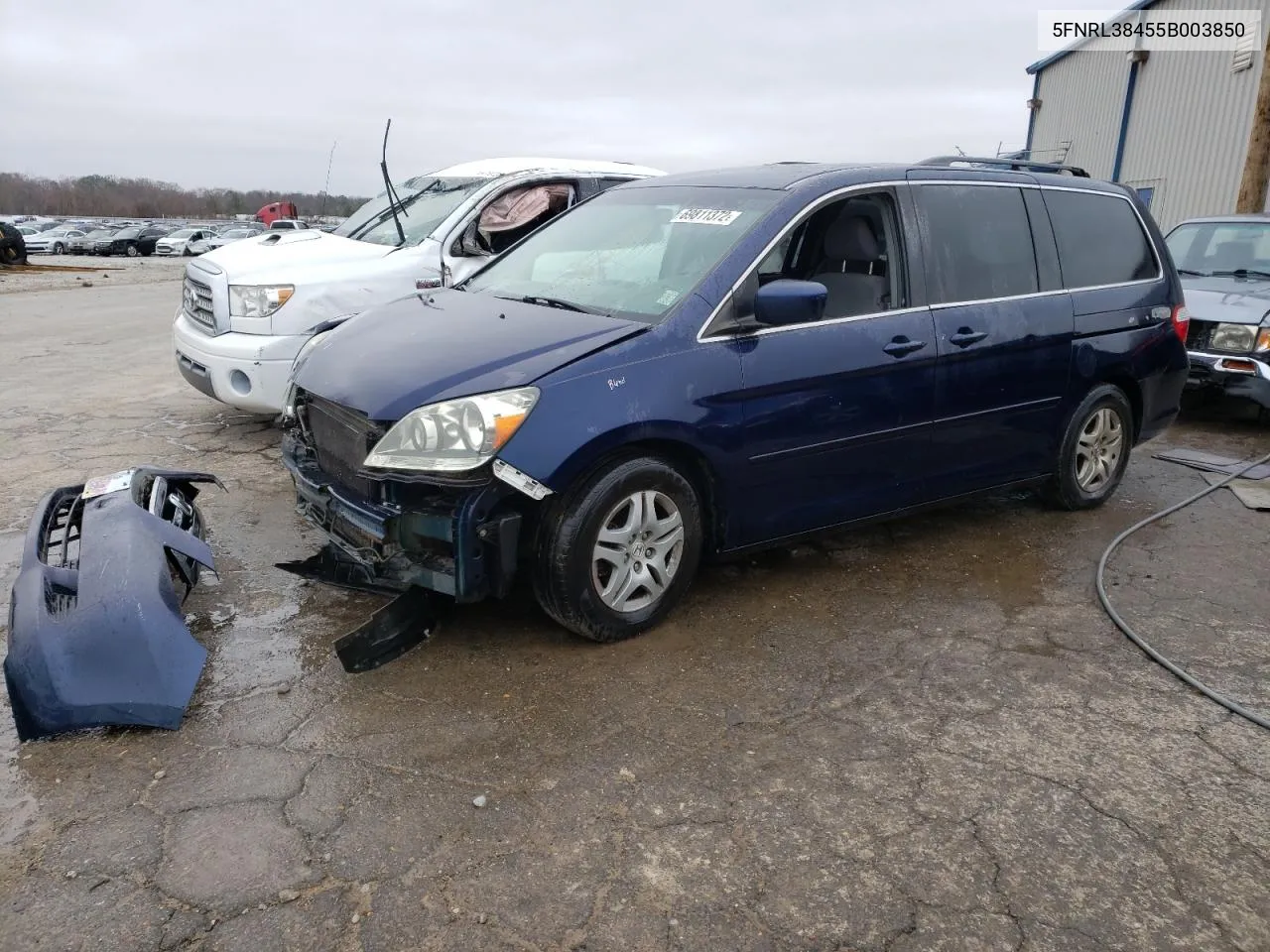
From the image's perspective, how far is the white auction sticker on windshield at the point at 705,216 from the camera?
4.05 metres

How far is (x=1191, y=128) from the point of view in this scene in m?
17.5

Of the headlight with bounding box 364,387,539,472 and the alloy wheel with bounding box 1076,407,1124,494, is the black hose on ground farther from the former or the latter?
the headlight with bounding box 364,387,539,472

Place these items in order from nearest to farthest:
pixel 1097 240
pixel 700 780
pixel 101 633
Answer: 1. pixel 700 780
2. pixel 101 633
3. pixel 1097 240

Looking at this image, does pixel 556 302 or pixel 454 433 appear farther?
pixel 556 302

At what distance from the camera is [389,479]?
3.29 metres

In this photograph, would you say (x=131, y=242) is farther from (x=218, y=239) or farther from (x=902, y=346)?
(x=902, y=346)

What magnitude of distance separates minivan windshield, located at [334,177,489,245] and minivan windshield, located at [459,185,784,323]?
89.2 inches

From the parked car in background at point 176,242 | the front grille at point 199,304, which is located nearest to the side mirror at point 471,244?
the front grille at point 199,304

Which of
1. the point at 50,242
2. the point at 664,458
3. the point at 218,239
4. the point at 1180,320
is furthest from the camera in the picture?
the point at 50,242

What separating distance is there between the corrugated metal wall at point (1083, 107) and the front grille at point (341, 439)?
62.6 feet

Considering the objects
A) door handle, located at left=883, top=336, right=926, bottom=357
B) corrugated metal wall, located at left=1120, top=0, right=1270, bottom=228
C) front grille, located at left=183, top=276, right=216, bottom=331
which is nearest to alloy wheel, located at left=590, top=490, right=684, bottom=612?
door handle, located at left=883, top=336, right=926, bottom=357

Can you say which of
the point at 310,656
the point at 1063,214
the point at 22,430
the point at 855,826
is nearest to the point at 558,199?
the point at 1063,214

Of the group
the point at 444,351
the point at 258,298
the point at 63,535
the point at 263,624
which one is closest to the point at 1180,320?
the point at 444,351

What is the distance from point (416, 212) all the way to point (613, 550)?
455 cm
